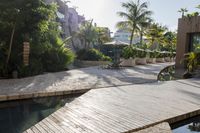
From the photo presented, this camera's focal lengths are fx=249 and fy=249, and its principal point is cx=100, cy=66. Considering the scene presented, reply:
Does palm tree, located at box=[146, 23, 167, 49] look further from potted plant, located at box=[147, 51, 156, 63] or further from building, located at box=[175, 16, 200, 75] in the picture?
building, located at box=[175, 16, 200, 75]

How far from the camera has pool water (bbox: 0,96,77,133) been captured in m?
6.50

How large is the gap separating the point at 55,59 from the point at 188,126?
1152cm

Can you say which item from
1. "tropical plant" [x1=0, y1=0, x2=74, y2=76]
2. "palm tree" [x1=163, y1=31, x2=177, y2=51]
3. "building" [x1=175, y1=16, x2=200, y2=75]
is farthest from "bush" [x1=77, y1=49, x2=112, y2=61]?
"palm tree" [x1=163, y1=31, x2=177, y2=51]

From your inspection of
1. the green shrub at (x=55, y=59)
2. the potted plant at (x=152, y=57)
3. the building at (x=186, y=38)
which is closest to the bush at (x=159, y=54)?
the potted plant at (x=152, y=57)

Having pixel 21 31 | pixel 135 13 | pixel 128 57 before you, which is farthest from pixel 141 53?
pixel 21 31

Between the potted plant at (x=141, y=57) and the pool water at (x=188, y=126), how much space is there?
15.8 meters

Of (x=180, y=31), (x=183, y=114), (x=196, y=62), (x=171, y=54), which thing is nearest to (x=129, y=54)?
(x=180, y=31)

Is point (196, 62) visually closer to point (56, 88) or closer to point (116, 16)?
point (56, 88)

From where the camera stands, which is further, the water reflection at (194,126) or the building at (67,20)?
the building at (67,20)

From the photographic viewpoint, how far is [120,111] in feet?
21.7

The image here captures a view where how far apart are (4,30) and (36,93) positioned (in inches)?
220

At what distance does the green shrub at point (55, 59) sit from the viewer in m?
16.3

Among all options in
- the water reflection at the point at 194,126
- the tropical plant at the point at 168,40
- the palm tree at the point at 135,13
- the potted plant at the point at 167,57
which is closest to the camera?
the water reflection at the point at 194,126

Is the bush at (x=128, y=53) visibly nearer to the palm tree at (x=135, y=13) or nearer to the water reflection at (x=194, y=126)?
the palm tree at (x=135, y=13)
